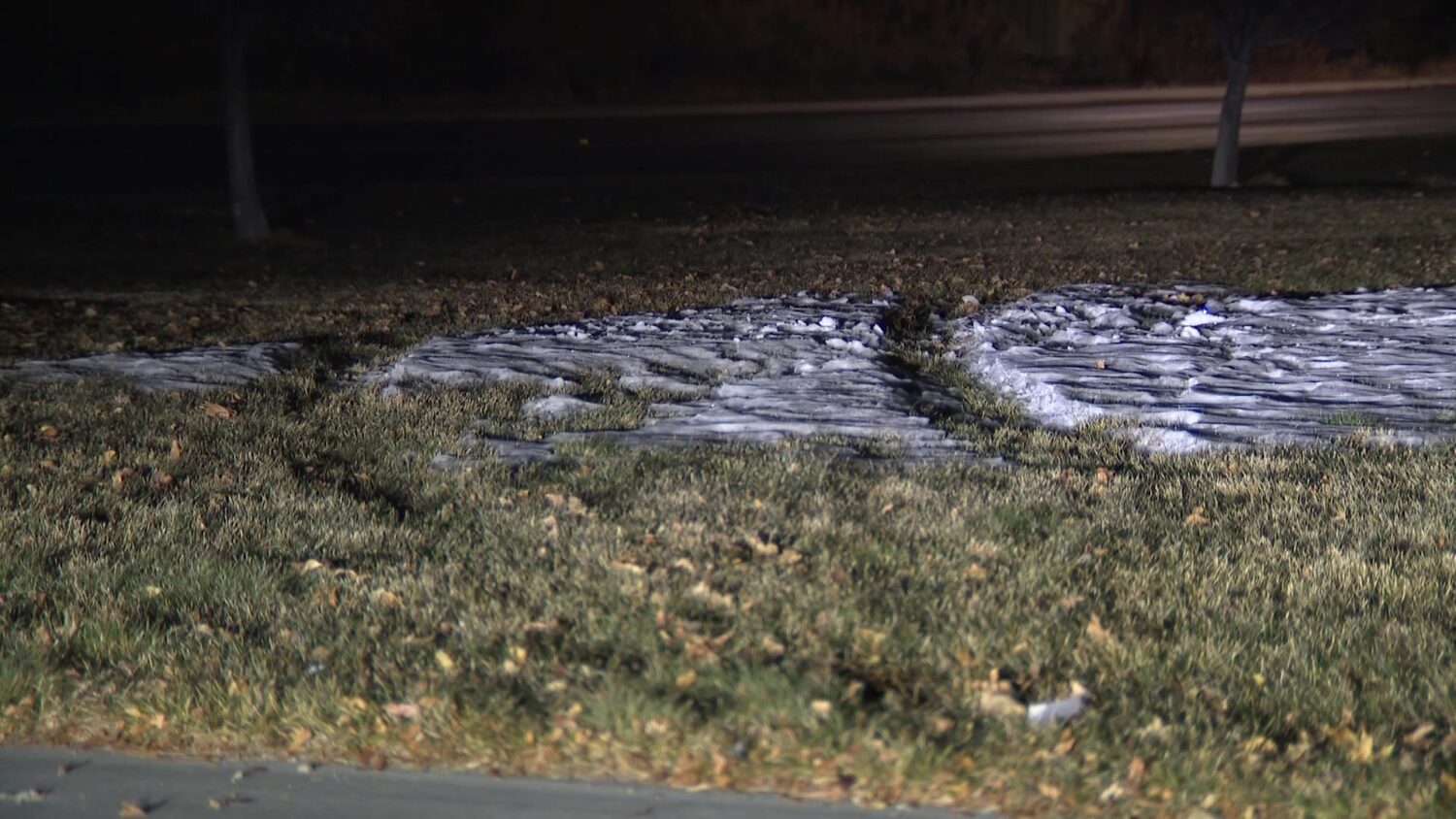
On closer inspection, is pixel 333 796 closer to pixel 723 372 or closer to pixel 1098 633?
pixel 1098 633

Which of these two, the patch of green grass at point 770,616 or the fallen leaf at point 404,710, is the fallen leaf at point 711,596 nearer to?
the patch of green grass at point 770,616

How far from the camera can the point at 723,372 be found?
902 cm

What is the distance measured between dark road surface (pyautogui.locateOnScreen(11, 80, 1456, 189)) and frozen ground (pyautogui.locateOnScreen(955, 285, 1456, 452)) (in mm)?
14993

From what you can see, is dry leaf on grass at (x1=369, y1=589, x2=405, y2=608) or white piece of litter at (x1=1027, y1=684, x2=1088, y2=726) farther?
dry leaf on grass at (x1=369, y1=589, x2=405, y2=608)

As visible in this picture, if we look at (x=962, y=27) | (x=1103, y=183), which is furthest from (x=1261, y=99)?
(x=1103, y=183)

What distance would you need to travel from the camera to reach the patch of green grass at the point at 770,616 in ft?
13.3

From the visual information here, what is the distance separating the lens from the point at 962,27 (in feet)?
160

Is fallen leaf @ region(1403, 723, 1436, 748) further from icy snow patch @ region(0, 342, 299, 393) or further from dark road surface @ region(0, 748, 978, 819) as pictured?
icy snow patch @ region(0, 342, 299, 393)

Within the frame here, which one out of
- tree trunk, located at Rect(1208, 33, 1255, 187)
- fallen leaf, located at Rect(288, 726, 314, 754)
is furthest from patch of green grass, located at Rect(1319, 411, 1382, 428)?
tree trunk, located at Rect(1208, 33, 1255, 187)

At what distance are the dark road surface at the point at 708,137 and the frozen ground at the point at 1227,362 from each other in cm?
1499

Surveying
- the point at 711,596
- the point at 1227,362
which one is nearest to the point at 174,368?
the point at 711,596

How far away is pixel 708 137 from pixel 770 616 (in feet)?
90.0

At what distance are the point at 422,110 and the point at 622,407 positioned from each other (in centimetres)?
3040

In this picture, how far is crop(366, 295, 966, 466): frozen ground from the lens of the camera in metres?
7.41
